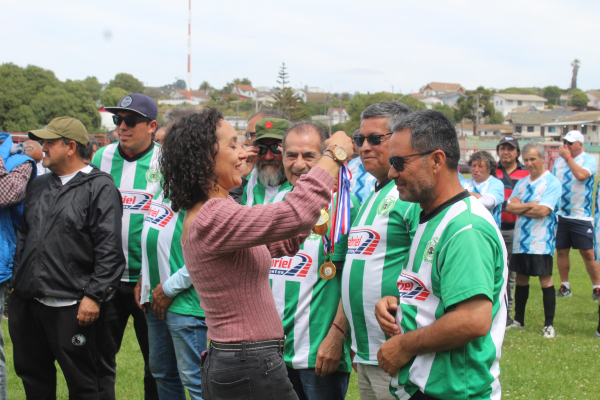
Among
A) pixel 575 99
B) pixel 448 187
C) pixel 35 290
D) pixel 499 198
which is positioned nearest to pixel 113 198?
pixel 35 290

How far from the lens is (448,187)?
2053 millimetres

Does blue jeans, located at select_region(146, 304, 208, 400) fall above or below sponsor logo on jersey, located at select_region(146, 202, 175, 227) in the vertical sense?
below

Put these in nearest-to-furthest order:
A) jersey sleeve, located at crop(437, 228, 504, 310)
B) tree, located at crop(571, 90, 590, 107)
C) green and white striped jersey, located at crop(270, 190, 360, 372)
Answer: jersey sleeve, located at crop(437, 228, 504, 310) < green and white striped jersey, located at crop(270, 190, 360, 372) < tree, located at crop(571, 90, 590, 107)

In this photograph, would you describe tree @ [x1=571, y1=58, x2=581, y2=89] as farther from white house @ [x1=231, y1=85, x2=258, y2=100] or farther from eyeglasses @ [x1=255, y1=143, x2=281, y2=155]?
eyeglasses @ [x1=255, y1=143, x2=281, y2=155]

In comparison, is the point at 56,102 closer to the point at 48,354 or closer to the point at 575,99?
the point at 48,354

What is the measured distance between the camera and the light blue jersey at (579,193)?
23.2 ft

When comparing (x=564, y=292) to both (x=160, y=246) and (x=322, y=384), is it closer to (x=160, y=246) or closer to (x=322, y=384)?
(x=322, y=384)

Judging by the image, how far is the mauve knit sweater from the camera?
178cm

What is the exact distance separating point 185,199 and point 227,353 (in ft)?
2.34

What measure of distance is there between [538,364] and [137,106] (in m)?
4.78

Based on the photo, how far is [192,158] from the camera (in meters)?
2.14

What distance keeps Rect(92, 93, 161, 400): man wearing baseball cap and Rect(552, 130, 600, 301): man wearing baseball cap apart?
5.91 m

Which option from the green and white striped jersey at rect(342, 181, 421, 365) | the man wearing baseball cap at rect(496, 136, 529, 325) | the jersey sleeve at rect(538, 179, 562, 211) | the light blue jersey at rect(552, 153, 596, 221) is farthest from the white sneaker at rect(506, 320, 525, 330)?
the green and white striped jersey at rect(342, 181, 421, 365)

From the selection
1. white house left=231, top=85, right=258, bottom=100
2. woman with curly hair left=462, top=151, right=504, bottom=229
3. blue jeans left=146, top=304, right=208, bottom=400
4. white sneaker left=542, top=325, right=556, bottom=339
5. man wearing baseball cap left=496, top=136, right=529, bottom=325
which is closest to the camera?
blue jeans left=146, top=304, right=208, bottom=400
